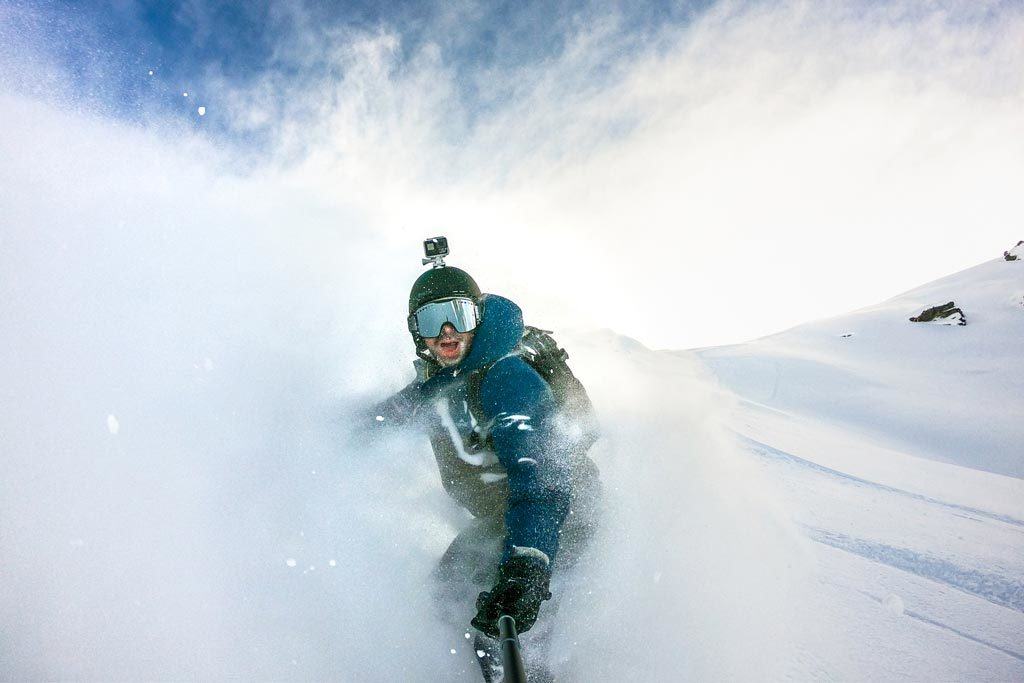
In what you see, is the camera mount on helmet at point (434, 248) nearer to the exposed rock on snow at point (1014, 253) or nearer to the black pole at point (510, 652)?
the black pole at point (510, 652)

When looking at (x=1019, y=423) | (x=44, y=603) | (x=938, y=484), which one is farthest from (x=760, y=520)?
(x=1019, y=423)

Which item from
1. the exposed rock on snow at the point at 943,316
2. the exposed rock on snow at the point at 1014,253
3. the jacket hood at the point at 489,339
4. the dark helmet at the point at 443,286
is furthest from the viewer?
the exposed rock on snow at the point at 1014,253

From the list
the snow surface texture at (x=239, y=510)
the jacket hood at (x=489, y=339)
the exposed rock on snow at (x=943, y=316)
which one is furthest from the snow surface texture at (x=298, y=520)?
the exposed rock on snow at (x=943, y=316)

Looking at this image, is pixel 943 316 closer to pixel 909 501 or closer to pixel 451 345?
pixel 909 501

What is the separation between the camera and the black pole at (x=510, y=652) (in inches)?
59.1

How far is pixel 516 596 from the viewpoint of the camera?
5.96 ft

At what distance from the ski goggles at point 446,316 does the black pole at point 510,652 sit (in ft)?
4.85

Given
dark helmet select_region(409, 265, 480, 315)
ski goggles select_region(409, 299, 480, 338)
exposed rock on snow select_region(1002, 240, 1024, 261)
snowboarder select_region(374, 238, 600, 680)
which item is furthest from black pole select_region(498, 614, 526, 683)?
exposed rock on snow select_region(1002, 240, 1024, 261)

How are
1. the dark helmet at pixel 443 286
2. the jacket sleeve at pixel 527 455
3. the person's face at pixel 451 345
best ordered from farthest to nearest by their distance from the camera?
the dark helmet at pixel 443 286 < the person's face at pixel 451 345 < the jacket sleeve at pixel 527 455

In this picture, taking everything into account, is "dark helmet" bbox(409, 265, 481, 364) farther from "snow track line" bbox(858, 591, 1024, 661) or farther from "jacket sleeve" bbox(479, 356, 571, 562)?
"snow track line" bbox(858, 591, 1024, 661)

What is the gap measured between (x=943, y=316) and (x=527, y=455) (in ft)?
86.1

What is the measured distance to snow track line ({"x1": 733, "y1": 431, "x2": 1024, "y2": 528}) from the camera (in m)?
4.07

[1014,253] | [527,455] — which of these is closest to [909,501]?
[527,455]

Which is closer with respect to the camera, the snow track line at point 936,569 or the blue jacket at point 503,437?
the blue jacket at point 503,437
